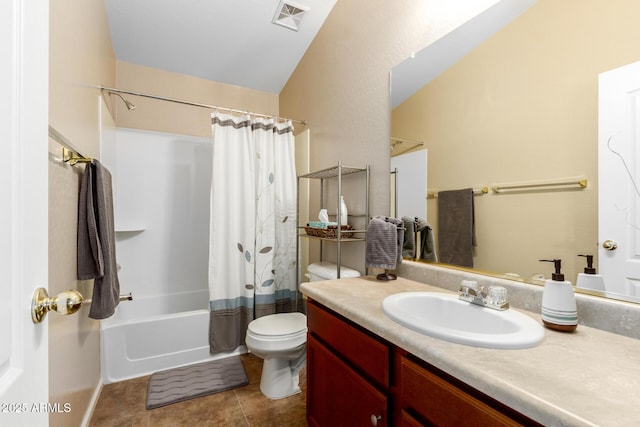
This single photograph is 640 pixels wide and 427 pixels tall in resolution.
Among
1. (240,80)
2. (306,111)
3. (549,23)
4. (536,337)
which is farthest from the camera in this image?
(240,80)

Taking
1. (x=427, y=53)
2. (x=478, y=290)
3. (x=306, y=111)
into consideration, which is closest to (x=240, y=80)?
(x=306, y=111)

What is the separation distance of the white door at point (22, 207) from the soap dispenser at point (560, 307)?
48.8 inches

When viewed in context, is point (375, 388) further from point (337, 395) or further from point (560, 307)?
point (560, 307)

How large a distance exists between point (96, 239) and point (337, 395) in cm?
133

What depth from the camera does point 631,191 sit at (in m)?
0.81

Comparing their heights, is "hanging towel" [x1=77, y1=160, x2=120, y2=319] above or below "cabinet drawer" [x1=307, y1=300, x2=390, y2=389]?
above

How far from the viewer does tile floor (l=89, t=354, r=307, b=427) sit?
1.53m

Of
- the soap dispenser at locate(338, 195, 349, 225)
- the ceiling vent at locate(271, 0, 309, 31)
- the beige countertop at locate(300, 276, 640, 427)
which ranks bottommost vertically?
the beige countertop at locate(300, 276, 640, 427)

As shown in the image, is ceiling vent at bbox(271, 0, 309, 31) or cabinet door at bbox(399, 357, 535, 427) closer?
cabinet door at bbox(399, 357, 535, 427)

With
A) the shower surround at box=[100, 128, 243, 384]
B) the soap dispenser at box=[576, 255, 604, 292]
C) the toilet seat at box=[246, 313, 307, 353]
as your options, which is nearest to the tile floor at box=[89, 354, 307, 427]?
the toilet seat at box=[246, 313, 307, 353]

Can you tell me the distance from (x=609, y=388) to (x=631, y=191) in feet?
1.92

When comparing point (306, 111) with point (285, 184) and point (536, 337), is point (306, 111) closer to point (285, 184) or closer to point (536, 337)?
point (285, 184)

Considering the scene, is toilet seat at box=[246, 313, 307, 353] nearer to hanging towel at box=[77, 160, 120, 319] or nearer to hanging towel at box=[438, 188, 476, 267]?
hanging towel at box=[77, 160, 120, 319]

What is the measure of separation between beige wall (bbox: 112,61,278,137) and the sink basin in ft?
8.79
